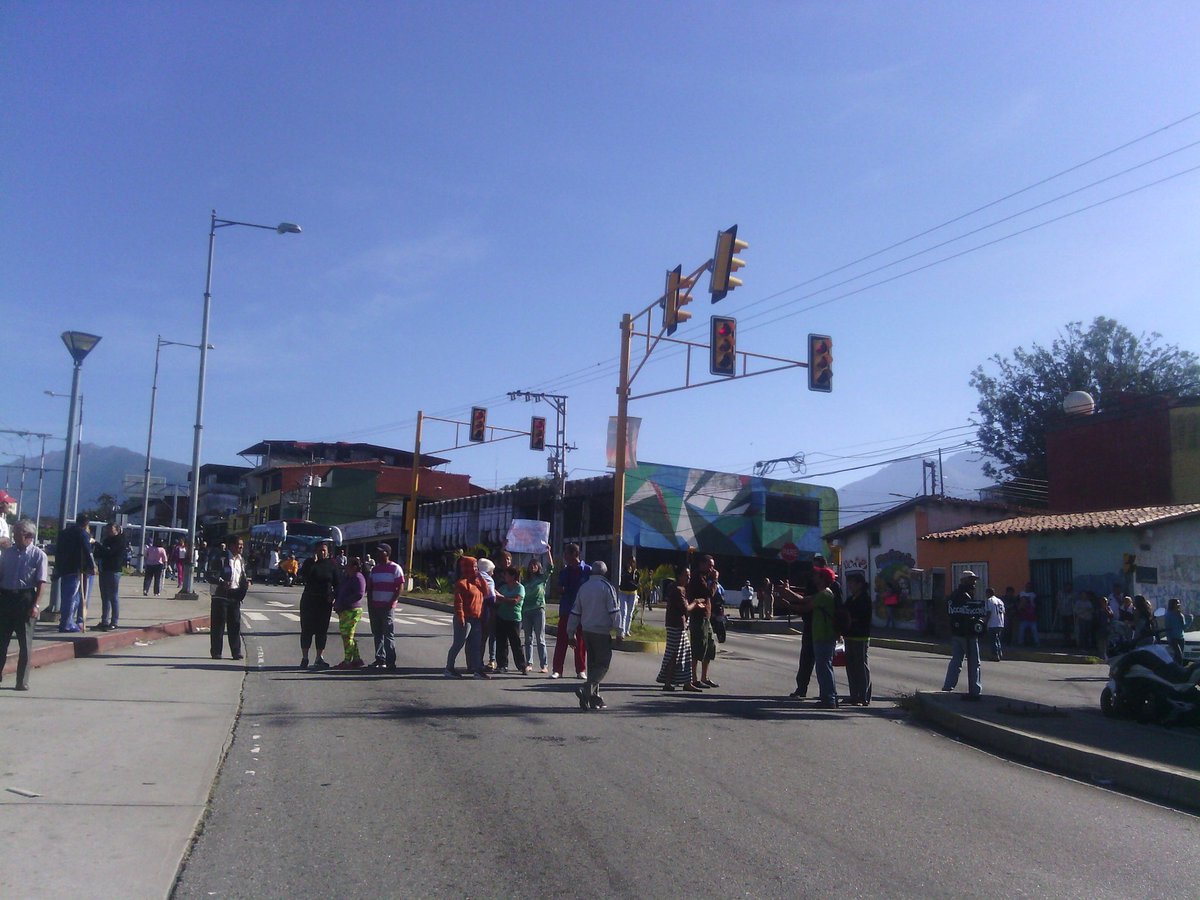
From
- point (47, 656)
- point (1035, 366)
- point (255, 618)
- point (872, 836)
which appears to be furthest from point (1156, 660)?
point (1035, 366)

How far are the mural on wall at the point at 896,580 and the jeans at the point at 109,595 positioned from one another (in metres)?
25.5

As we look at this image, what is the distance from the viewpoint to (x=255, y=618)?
77.6 ft

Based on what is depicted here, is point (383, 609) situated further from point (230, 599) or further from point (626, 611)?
point (626, 611)

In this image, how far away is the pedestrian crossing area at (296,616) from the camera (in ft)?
76.5

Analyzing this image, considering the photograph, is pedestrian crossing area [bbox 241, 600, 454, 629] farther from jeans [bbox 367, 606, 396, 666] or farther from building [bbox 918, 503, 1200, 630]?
building [bbox 918, 503, 1200, 630]

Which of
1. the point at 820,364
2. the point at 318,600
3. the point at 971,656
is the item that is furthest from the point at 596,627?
the point at 820,364

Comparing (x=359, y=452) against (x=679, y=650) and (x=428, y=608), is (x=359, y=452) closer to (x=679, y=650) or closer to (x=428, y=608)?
(x=428, y=608)

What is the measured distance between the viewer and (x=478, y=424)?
110ft

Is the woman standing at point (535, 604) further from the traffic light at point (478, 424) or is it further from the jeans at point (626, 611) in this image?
the traffic light at point (478, 424)

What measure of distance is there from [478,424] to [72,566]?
63.9 ft

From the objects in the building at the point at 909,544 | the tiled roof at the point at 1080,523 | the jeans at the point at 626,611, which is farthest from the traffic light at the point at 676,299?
the building at the point at 909,544

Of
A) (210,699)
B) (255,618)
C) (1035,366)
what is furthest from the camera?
(1035,366)

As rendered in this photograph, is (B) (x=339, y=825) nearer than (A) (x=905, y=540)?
Yes

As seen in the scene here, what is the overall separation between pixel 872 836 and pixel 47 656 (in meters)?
10.4
